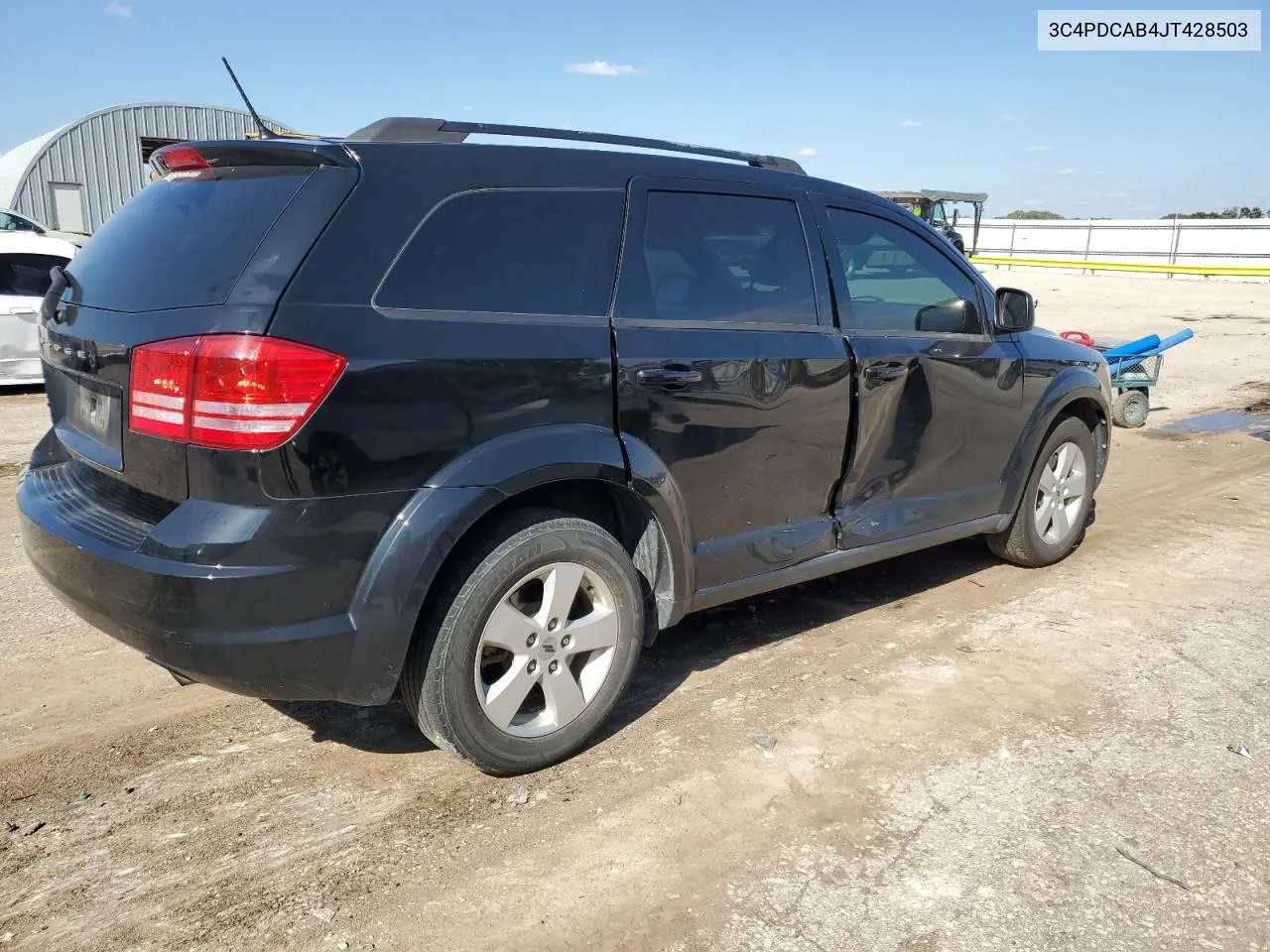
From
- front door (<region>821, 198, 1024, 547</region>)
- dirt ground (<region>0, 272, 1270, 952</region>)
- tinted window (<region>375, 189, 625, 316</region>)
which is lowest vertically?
dirt ground (<region>0, 272, 1270, 952</region>)

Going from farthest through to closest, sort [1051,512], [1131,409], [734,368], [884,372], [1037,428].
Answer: [1131,409]
[1051,512]
[1037,428]
[884,372]
[734,368]

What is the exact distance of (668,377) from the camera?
333 cm

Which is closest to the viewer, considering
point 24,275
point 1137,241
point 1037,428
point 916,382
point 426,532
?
point 426,532

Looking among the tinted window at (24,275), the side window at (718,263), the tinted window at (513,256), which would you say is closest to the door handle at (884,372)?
the side window at (718,263)

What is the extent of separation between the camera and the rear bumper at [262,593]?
8.46ft

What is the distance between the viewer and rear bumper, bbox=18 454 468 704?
2.58 metres

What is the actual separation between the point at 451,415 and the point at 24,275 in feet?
30.6

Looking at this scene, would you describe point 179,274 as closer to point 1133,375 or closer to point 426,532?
point 426,532

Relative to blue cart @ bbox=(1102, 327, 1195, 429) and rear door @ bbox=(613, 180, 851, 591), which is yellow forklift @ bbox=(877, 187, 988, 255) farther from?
rear door @ bbox=(613, 180, 851, 591)

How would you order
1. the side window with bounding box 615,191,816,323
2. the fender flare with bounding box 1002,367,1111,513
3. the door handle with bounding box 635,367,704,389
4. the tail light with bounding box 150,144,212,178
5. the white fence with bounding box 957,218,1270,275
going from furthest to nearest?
the white fence with bounding box 957,218,1270,275, the fender flare with bounding box 1002,367,1111,513, the side window with bounding box 615,191,816,323, the door handle with bounding box 635,367,704,389, the tail light with bounding box 150,144,212,178

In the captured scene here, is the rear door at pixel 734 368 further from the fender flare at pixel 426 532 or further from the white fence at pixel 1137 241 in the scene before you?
the white fence at pixel 1137 241

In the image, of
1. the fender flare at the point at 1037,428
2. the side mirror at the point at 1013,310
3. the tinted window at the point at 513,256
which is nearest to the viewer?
the tinted window at the point at 513,256

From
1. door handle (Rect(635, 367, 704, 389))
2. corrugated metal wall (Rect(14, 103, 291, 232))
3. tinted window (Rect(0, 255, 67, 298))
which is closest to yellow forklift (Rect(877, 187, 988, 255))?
corrugated metal wall (Rect(14, 103, 291, 232))

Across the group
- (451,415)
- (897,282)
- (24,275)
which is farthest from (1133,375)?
(24,275)
